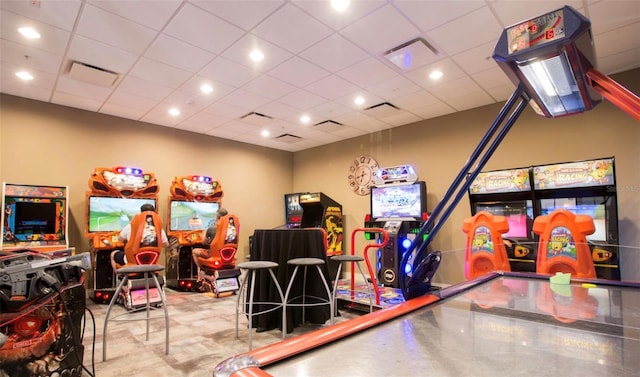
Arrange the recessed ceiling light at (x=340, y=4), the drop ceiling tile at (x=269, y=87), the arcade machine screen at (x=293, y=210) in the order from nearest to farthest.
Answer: the recessed ceiling light at (x=340, y=4) → the drop ceiling tile at (x=269, y=87) → the arcade machine screen at (x=293, y=210)

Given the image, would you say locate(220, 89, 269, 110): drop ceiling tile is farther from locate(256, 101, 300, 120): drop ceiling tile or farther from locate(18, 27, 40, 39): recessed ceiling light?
locate(18, 27, 40, 39): recessed ceiling light

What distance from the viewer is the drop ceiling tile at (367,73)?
12.9 feet

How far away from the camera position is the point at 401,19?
10.1 ft

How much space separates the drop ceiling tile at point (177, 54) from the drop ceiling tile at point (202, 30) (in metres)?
0.11

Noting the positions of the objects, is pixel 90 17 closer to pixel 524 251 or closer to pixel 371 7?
pixel 371 7

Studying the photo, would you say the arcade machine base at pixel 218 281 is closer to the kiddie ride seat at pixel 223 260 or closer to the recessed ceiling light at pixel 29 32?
the kiddie ride seat at pixel 223 260

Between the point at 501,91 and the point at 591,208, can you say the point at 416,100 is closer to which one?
the point at 501,91

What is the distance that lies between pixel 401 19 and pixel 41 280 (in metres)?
3.28

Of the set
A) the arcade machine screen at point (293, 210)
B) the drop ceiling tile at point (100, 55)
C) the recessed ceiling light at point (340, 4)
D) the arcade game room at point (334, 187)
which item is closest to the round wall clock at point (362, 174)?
the arcade game room at point (334, 187)

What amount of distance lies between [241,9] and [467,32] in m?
2.16

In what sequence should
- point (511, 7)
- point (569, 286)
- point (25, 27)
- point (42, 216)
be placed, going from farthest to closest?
1. point (42, 216)
2. point (25, 27)
3. point (511, 7)
4. point (569, 286)

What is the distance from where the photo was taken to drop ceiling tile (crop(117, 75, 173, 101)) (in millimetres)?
4383

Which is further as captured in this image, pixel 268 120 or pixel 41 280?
pixel 268 120

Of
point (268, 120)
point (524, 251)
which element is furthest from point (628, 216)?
point (268, 120)
